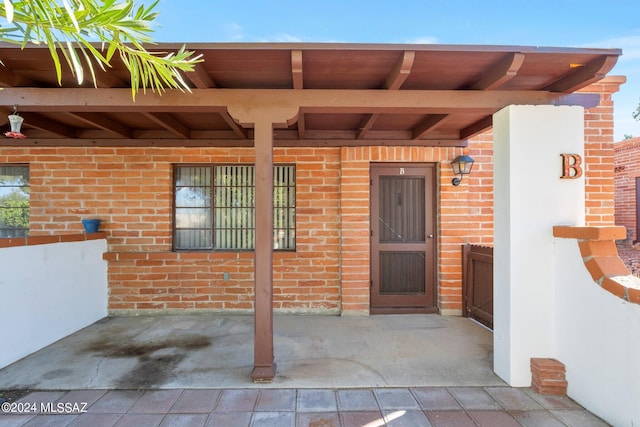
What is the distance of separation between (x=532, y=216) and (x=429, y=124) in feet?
4.99

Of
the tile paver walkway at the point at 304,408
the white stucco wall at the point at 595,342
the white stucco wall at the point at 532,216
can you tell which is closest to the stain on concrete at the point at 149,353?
the tile paver walkway at the point at 304,408

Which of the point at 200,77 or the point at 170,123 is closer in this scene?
the point at 200,77

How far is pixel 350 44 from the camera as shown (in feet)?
7.36

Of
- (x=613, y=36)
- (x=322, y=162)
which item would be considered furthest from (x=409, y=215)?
(x=613, y=36)

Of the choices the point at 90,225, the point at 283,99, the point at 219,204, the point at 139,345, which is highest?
the point at 283,99

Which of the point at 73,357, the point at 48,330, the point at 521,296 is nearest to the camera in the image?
the point at 521,296

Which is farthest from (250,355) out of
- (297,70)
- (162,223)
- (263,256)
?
(297,70)

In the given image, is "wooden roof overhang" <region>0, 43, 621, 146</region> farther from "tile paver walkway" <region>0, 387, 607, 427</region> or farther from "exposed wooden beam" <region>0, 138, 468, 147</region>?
"tile paver walkway" <region>0, 387, 607, 427</region>

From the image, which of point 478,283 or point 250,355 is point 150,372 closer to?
point 250,355

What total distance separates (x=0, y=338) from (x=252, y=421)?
8.52ft

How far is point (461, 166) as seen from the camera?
13.7ft

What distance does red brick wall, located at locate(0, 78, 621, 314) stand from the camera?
14.2ft

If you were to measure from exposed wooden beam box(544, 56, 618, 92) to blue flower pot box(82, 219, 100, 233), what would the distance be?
5.39 meters

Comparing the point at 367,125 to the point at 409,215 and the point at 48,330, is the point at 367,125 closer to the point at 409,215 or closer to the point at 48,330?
the point at 409,215
